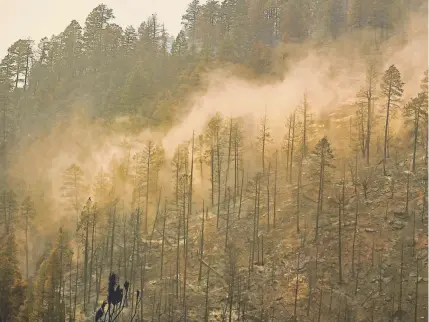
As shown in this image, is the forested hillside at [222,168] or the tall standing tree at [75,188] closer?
the forested hillside at [222,168]

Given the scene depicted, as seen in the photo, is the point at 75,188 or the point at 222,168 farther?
the point at 222,168

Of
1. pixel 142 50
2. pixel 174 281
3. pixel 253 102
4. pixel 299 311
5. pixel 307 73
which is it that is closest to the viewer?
pixel 299 311

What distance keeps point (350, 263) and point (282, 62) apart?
2135 inches

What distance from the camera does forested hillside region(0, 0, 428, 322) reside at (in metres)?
44.1

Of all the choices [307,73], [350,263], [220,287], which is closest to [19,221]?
[220,287]

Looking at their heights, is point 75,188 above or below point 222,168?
below

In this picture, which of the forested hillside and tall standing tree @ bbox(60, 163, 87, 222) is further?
tall standing tree @ bbox(60, 163, 87, 222)

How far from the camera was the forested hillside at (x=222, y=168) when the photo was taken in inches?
1735

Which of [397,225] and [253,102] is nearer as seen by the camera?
[397,225]

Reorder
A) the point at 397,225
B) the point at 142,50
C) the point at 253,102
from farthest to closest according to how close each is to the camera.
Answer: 1. the point at 142,50
2. the point at 253,102
3. the point at 397,225

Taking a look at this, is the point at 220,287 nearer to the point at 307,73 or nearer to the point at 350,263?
the point at 350,263

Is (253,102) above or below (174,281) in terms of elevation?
above

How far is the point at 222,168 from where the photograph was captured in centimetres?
6825

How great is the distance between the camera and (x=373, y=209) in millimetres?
47750
